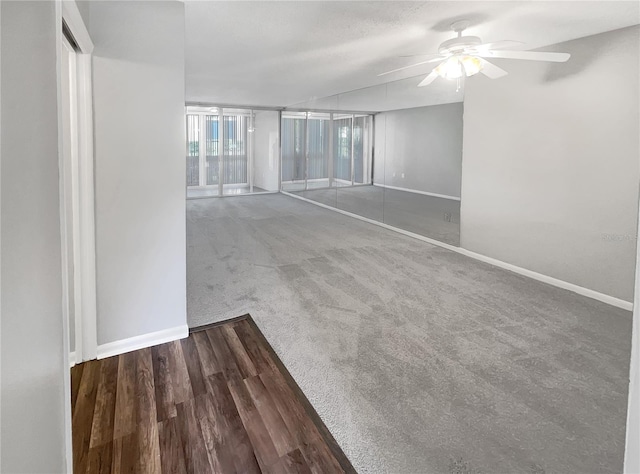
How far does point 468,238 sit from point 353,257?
1513mm

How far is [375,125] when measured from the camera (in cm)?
725

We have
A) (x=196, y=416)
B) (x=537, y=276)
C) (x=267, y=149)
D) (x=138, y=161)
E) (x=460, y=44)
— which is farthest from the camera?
(x=267, y=149)

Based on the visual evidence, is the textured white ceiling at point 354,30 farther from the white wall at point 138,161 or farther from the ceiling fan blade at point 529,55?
the white wall at point 138,161

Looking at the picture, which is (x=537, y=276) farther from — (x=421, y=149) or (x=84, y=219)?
(x=84, y=219)

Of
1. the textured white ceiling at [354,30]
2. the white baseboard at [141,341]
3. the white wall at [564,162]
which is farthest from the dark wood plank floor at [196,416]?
the white wall at [564,162]

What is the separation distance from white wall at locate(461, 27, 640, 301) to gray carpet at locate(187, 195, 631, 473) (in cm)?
41

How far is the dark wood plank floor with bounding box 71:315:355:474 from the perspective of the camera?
1700 mm

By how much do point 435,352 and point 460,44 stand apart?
2.55 meters

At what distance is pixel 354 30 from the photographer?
3490 millimetres

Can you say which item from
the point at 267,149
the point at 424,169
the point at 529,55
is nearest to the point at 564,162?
the point at 529,55

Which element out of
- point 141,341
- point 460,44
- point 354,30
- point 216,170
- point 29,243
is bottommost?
point 141,341

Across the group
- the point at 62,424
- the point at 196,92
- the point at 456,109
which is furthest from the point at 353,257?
the point at 196,92

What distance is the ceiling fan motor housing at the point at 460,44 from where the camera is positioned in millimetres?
3268

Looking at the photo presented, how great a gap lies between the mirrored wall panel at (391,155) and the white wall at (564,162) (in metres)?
0.59
